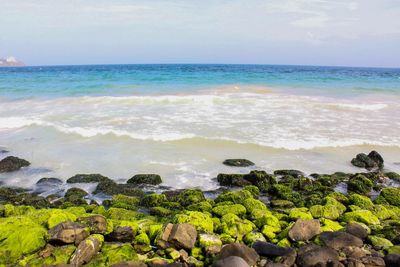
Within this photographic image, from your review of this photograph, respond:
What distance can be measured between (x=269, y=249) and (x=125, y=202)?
11.2ft

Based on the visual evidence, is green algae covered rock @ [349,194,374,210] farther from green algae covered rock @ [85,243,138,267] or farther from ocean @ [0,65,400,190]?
green algae covered rock @ [85,243,138,267]

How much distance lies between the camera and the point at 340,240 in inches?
224

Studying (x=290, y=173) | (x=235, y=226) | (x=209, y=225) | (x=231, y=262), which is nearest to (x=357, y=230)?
(x=235, y=226)

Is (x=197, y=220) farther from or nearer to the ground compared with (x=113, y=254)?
farther from the ground

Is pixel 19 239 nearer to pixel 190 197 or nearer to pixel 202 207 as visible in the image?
pixel 202 207

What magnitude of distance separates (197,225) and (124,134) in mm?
8024

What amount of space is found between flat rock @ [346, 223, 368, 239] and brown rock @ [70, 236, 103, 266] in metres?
3.76

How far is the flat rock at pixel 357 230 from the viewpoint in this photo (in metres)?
6.08

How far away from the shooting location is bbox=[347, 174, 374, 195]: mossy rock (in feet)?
29.0

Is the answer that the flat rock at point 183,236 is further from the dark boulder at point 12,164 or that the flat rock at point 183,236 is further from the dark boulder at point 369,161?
the dark boulder at point 369,161

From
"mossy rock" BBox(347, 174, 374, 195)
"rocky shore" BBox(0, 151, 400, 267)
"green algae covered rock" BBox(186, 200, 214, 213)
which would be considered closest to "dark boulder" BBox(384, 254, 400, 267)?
"rocky shore" BBox(0, 151, 400, 267)

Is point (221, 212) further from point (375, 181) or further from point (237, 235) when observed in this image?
point (375, 181)

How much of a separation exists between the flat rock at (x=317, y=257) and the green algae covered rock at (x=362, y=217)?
194 cm

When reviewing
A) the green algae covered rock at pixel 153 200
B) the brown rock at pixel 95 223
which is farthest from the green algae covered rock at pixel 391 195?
the brown rock at pixel 95 223
